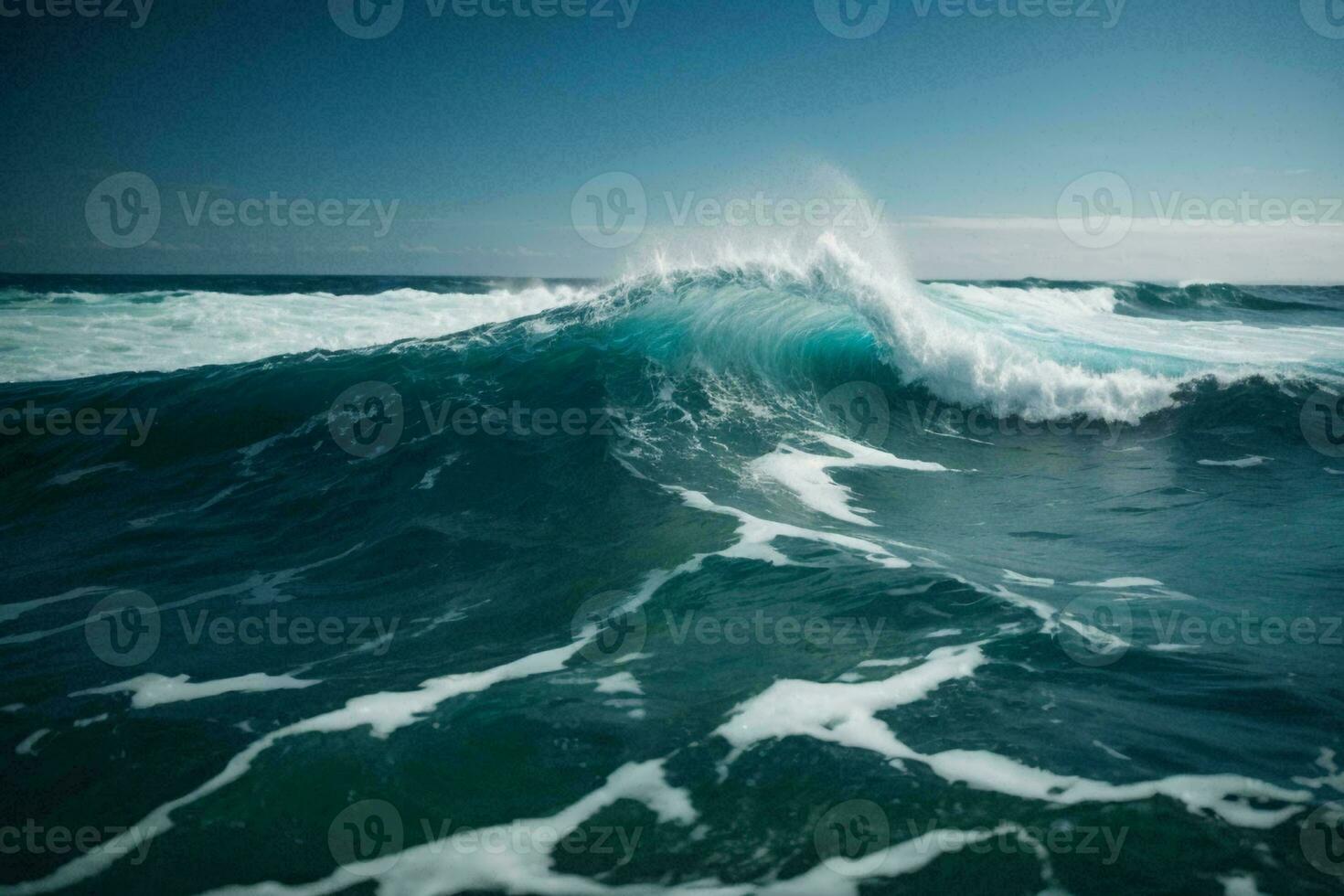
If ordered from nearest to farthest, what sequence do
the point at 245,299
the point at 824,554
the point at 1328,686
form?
the point at 1328,686
the point at 824,554
the point at 245,299

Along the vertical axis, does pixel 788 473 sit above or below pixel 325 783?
above

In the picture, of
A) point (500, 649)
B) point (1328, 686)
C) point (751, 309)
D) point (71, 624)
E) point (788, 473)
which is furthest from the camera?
point (751, 309)

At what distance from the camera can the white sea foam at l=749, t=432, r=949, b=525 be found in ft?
26.0

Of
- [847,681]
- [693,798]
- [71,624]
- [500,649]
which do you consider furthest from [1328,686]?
[71,624]

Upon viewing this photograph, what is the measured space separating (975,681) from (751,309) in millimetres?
9756

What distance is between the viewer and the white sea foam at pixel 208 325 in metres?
15.3

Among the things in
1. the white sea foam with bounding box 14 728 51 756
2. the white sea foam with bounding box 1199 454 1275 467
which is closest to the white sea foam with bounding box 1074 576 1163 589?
the white sea foam with bounding box 1199 454 1275 467

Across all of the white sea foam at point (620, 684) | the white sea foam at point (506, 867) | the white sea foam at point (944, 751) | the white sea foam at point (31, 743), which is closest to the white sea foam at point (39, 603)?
the white sea foam at point (31, 743)

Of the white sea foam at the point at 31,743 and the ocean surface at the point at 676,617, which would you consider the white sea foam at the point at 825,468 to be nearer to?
the ocean surface at the point at 676,617

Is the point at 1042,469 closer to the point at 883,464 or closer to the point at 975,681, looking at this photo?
the point at 883,464

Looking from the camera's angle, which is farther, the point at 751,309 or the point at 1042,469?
the point at 751,309

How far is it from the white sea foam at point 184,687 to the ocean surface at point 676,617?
0.03 m

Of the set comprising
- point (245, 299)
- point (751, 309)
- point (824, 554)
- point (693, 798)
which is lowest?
point (693, 798)

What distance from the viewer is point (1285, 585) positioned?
5.85m
